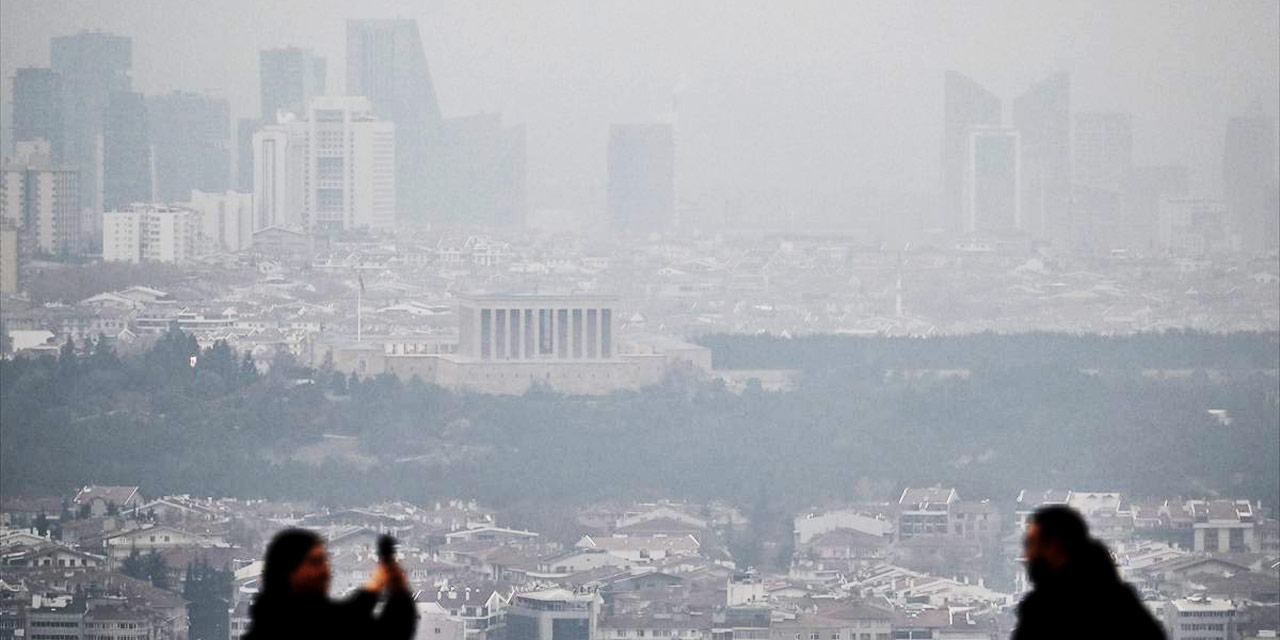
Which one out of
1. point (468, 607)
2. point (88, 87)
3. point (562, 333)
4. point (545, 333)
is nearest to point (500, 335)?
point (545, 333)

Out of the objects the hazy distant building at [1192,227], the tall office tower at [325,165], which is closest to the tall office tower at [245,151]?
the tall office tower at [325,165]

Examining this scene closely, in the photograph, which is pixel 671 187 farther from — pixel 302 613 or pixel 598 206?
pixel 302 613

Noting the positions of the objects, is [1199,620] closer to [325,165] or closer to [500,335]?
[500,335]

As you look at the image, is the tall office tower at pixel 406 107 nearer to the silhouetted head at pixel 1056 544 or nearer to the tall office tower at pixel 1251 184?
the tall office tower at pixel 1251 184

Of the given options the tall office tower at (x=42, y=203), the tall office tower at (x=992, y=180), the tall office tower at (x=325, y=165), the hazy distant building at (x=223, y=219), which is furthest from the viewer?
the tall office tower at (x=992, y=180)

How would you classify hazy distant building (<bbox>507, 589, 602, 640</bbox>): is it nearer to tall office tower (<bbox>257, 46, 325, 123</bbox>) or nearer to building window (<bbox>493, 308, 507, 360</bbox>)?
building window (<bbox>493, 308, 507, 360</bbox>)
